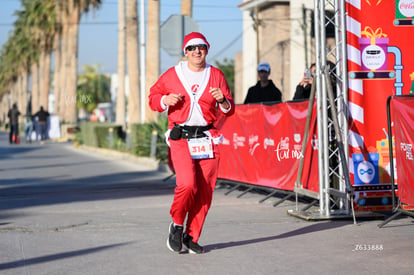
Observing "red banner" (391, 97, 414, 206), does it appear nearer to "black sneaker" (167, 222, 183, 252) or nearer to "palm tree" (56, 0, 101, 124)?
"black sneaker" (167, 222, 183, 252)

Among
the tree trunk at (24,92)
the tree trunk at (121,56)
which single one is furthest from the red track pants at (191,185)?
the tree trunk at (24,92)

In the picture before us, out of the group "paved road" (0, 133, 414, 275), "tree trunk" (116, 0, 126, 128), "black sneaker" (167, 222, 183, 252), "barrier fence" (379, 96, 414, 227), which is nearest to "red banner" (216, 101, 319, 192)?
"paved road" (0, 133, 414, 275)

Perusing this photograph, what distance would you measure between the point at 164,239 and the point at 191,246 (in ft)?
3.24

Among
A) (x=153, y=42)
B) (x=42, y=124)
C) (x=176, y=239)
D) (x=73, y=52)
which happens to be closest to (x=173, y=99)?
(x=176, y=239)

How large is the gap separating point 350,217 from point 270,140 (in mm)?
2729

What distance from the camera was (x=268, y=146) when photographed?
12.5m

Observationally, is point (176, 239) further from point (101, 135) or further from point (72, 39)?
point (72, 39)

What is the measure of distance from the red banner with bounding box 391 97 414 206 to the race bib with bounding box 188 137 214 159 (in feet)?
8.13

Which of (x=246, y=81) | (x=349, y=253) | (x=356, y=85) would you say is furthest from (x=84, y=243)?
(x=246, y=81)

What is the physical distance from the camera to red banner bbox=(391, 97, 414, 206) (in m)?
8.88

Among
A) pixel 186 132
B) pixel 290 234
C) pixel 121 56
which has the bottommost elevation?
pixel 290 234

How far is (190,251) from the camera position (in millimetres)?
7641

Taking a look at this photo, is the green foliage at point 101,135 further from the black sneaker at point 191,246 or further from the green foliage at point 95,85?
the green foliage at point 95,85

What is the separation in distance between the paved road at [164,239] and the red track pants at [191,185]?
33cm
